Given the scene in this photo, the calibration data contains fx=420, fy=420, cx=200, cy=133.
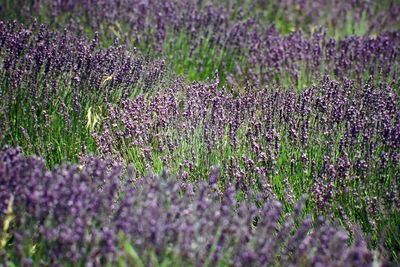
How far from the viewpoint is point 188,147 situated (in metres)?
2.94

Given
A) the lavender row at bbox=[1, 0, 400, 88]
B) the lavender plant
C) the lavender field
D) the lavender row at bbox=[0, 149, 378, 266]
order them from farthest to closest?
the lavender row at bbox=[1, 0, 400, 88], the lavender plant, the lavender field, the lavender row at bbox=[0, 149, 378, 266]

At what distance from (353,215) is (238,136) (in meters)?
0.97

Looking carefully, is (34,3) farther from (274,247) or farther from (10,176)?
(274,247)

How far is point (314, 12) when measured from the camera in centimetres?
615

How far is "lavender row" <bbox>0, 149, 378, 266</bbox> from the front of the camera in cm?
174

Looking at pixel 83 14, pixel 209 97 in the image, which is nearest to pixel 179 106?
pixel 209 97

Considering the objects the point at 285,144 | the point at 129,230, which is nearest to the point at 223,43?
the point at 285,144

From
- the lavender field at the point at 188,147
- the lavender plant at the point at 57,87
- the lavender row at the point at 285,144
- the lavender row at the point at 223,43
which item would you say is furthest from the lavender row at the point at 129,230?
the lavender row at the point at 223,43

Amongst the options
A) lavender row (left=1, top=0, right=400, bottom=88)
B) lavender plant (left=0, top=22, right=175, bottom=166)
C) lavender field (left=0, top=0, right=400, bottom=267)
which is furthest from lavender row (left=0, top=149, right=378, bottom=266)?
lavender row (left=1, top=0, right=400, bottom=88)

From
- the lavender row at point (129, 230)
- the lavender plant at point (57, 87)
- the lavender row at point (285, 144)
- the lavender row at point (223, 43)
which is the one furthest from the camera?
the lavender row at point (223, 43)

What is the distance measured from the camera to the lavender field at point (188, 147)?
6.10 ft

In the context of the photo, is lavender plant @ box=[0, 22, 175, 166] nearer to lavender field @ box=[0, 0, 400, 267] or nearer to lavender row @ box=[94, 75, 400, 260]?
lavender field @ box=[0, 0, 400, 267]

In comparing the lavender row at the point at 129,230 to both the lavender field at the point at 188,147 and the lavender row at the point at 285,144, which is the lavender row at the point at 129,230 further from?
the lavender row at the point at 285,144

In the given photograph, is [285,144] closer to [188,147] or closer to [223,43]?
[188,147]
